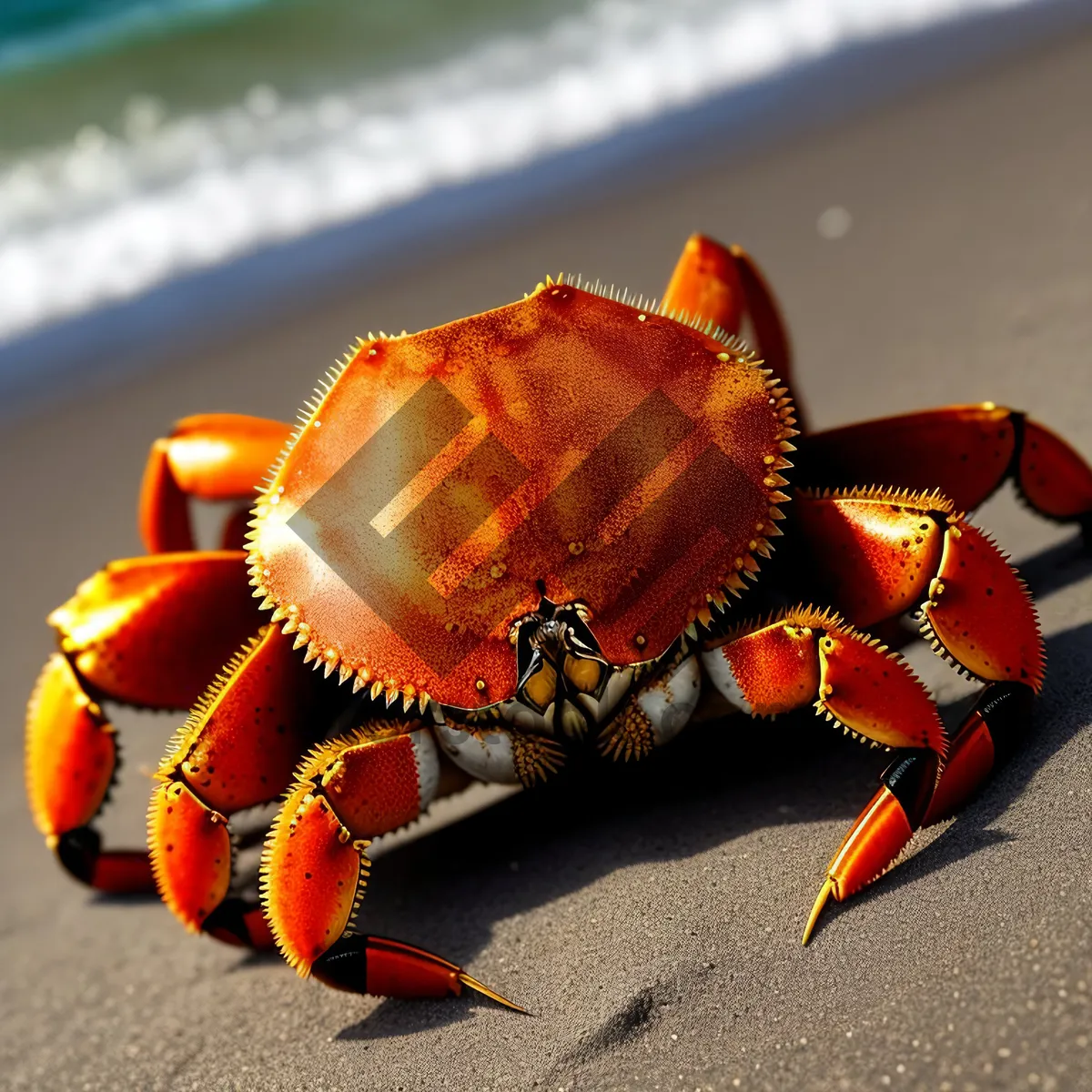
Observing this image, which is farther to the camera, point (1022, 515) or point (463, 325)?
point (1022, 515)

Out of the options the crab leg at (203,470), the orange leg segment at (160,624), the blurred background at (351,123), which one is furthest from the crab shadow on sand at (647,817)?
the blurred background at (351,123)

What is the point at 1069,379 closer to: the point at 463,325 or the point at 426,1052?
the point at 463,325

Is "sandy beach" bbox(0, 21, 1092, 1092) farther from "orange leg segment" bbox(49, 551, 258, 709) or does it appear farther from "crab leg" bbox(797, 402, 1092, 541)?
"orange leg segment" bbox(49, 551, 258, 709)

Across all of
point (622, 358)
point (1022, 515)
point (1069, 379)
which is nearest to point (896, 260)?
point (1069, 379)

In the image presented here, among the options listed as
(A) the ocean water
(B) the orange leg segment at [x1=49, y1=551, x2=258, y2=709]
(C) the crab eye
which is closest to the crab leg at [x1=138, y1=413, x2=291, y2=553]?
(B) the orange leg segment at [x1=49, y1=551, x2=258, y2=709]

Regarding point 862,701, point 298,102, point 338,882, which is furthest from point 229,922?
point 298,102

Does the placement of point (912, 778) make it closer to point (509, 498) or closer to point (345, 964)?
point (509, 498)
